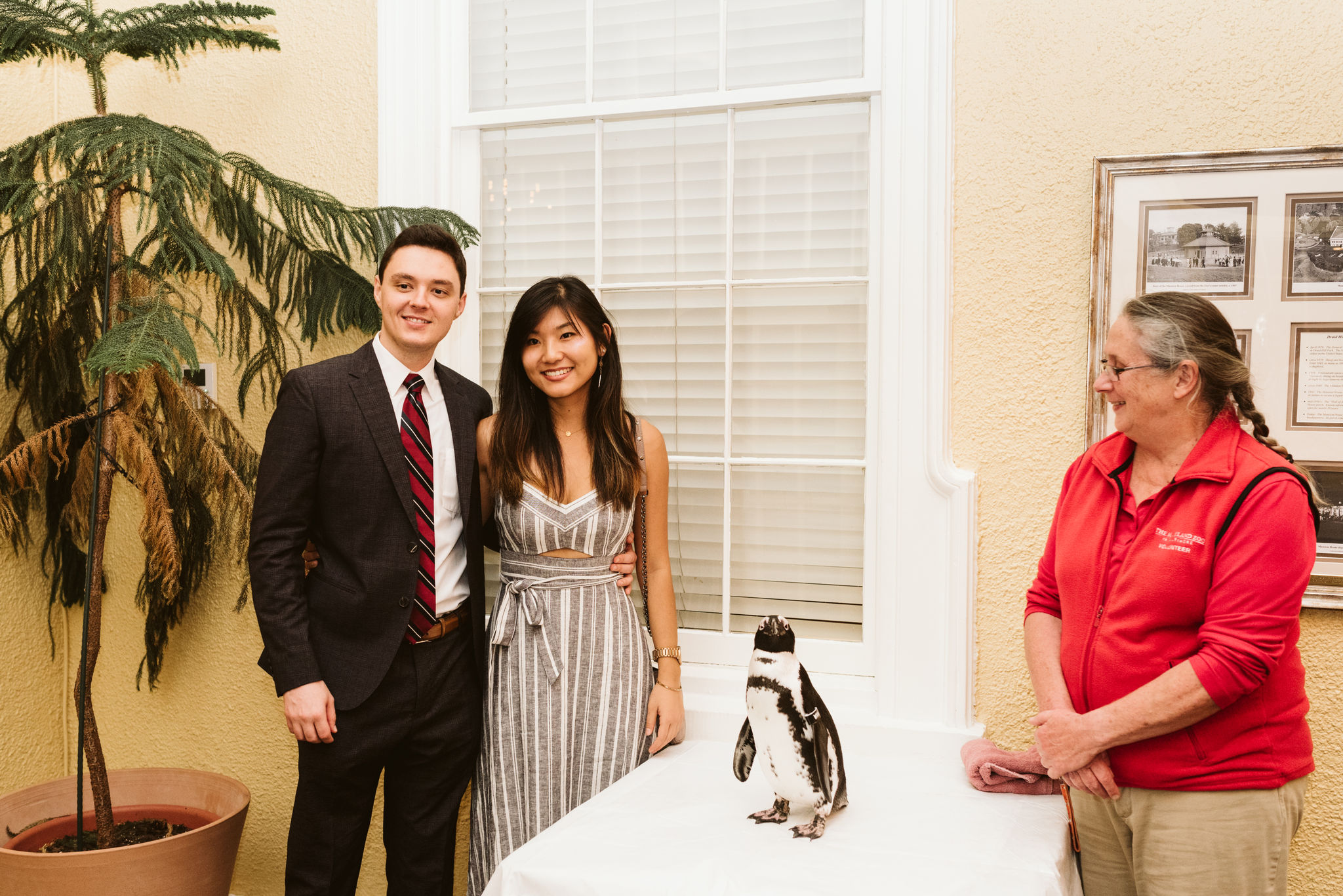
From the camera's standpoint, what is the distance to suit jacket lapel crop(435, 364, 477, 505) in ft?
6.27

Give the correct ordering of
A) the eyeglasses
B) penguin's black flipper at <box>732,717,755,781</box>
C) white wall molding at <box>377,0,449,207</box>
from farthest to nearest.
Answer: white wall molding at <box>377,0,449,207</box>
penguin's black flipper at <box>732,717,755,781</box>
the eyeglasses

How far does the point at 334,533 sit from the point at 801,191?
1355 millimetres

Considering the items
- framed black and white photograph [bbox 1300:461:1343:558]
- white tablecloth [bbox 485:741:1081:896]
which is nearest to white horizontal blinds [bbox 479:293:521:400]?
white tablecloth [bbox 485:741:1081:896]

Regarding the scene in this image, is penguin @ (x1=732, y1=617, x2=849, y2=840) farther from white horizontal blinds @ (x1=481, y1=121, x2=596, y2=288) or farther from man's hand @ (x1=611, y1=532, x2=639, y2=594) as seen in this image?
white horizontal blinds @ (x1=481, y1=121, x2=596, y2=288)

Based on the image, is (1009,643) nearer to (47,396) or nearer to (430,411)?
(430,411)

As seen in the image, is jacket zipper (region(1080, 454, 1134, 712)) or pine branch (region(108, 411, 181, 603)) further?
pine branch (region(108, 411, 181, 603))

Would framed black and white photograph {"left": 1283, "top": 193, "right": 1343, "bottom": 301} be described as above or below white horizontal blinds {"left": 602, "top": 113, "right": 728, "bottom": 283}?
below

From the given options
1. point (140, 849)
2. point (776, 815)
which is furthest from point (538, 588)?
point (140, 849)

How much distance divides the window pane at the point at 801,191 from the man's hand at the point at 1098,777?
1208 millimetres

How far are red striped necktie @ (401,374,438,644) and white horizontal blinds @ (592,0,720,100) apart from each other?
1.06 meters

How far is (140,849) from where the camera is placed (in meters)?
1.92

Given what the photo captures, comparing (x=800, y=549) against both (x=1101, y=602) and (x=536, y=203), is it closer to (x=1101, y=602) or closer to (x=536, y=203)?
(x=1101, y=602)

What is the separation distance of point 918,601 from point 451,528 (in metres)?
1.06

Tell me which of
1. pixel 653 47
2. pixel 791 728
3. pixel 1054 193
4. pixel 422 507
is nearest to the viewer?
pixel 791 728
